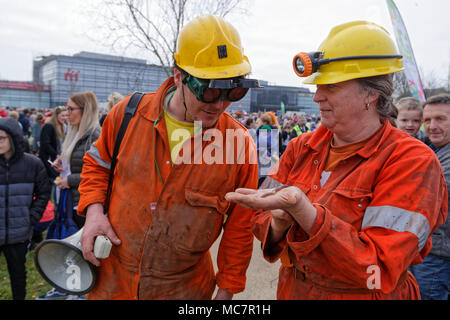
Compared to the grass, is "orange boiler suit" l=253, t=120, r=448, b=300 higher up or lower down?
higher up

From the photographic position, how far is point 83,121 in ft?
11.8

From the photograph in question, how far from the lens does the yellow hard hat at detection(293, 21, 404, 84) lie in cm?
142

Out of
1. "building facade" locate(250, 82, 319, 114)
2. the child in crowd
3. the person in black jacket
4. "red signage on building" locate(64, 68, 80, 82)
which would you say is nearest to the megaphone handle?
the person in black jacket

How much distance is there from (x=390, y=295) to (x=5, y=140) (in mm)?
3577

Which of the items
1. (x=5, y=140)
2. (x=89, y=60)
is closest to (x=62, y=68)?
(x=89, y=60)

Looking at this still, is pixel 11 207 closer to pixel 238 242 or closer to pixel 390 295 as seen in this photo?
pixel 238 242

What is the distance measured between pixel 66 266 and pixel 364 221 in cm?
185

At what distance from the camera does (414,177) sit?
1.23 meters

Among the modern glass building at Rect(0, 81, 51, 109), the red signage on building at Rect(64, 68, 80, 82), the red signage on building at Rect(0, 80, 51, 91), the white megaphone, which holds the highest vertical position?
the red signage on building at Rect(64, 68, 80, 82)

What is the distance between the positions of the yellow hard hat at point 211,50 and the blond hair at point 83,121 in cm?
223

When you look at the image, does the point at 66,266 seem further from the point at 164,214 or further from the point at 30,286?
the point at 30,286

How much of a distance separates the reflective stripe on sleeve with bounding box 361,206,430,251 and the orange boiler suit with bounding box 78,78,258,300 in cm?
86

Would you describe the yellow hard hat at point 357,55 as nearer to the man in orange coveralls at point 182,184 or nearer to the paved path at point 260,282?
the man in orange coveralls at point 182,184

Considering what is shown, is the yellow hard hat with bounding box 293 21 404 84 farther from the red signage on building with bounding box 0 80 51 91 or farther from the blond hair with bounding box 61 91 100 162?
the red signage on building with bounding box 0 80 51 91
